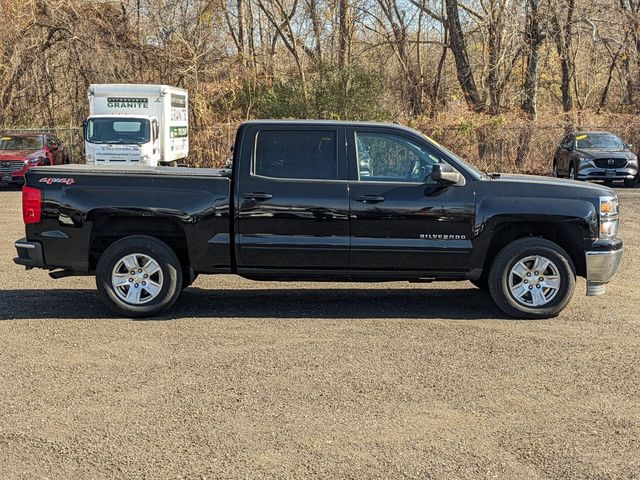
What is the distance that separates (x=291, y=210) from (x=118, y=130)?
1517cm

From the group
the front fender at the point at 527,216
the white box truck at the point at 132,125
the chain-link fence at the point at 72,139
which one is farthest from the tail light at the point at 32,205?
→ the chain-link fence at the point at 72,139

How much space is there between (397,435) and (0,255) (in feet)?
26.2

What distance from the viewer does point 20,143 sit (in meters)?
23.1

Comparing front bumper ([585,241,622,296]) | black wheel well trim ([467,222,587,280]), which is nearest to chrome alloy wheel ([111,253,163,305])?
black wheel well trim ([467,222,587,280])

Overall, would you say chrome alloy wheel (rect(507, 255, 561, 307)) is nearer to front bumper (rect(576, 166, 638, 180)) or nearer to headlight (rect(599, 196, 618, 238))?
headlight (rect(599, 196, 618, 238))

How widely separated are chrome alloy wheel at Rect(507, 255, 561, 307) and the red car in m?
18.2

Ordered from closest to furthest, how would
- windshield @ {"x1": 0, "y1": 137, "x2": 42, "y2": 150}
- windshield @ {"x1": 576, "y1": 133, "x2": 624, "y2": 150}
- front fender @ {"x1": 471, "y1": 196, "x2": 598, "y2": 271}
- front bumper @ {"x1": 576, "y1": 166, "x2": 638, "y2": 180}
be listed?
front fender @ {"x1": 471, "y1": 196, "x2": 598, "y2": 271}, front bumper @ {"x1": 576, "y1": 166, "x2": 638, "y2": 180}, windshield @ {"x1": 576, "y1": 133, "x2": 624, "y2": 150}, windshield @ {"x1": 0, "y1": 137, "x2": 42, "y2": 150}

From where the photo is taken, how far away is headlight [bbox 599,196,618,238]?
691 centimetres

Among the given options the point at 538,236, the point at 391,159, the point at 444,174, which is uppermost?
the point at 391,159

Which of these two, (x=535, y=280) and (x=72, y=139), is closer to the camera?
(x=535, y=280)

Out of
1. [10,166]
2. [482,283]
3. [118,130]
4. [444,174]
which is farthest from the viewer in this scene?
[10,166]

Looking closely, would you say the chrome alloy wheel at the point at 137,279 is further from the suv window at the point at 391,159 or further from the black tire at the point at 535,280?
the black tire at the point at 535,280

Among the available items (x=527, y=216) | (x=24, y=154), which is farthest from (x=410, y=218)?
(x=24, y=154)

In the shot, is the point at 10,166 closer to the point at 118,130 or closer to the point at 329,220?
the point at 118,130
